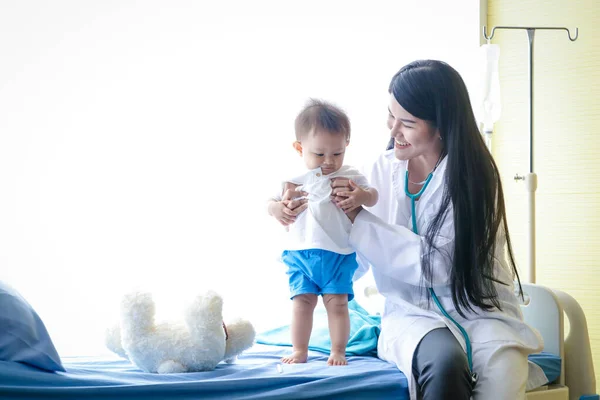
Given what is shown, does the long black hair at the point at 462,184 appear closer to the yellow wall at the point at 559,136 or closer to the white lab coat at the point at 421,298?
the white lab coat at the point at 421,298

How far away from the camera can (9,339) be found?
1551 mm

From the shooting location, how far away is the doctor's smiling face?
199 cm

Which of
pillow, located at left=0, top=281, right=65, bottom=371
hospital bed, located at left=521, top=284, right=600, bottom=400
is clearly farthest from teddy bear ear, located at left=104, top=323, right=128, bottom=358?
hospital bed, located at left=521, top=284, right=600, bottom=400

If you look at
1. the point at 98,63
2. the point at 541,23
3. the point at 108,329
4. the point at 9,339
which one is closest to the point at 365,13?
the point at 541,23

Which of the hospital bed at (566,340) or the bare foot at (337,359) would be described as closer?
the bare foot at (337,359)

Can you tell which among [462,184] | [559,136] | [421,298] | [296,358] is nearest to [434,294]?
[421,298]

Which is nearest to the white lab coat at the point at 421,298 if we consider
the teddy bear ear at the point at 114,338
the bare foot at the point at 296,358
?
the bare foot at the point at 296,358

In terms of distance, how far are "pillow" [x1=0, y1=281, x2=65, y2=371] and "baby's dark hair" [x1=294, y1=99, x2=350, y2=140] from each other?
0.83m

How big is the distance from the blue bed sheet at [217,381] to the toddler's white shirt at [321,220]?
31 cm

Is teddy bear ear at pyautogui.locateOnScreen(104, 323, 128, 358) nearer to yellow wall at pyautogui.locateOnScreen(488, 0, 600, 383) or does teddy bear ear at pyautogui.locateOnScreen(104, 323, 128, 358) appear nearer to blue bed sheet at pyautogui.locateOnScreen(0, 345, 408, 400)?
blue bed sheet at pyautogui.locateOnScreen(0, 345, 408, 400)

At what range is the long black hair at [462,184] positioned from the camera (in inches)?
74.3

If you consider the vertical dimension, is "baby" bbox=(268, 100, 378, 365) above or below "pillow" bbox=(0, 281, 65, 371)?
above

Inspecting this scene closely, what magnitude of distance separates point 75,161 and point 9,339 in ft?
4.13

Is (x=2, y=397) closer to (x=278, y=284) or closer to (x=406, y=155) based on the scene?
(x=406, y=155)
